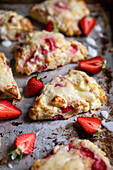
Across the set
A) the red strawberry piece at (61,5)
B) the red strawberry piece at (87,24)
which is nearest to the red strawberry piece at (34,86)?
the red strawberry piece at (87,24)

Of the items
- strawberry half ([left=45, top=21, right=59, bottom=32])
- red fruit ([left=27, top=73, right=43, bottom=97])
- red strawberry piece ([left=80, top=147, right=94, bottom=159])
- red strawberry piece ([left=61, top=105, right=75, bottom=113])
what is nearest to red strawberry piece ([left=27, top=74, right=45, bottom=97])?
red fruit ([left=27, top=73, right=43, bottom=97])

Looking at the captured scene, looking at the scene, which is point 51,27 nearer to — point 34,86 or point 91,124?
point 34,86

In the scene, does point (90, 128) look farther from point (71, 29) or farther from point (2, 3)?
point (2, 3)

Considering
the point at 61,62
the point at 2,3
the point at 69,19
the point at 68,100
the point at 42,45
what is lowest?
the point at 68,100

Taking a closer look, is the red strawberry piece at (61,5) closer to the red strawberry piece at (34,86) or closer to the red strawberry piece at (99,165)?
the red strawberry piece at (34,86)

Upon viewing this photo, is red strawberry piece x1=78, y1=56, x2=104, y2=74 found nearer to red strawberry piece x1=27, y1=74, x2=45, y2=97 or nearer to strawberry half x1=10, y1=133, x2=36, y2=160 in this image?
red strawberry piece x1=27, y1=74, x2=45, y2=97

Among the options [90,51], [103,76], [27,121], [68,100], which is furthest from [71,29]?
[27,121]

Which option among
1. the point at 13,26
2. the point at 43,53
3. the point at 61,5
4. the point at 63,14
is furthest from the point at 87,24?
the point at 13,26

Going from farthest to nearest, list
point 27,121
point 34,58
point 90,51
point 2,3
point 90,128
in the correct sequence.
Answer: point 2,3 < point 90,51 < point 34,58 < point 27,121 < point 90,128
